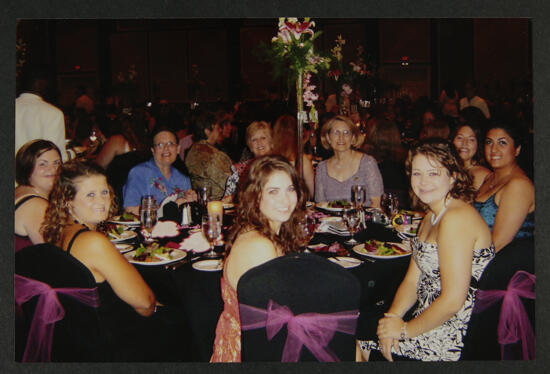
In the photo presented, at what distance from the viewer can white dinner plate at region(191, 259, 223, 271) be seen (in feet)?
7.11

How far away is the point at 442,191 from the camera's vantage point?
2066 mm

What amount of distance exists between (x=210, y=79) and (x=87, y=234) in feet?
28.7

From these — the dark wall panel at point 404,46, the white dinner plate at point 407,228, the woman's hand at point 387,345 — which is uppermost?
the dark wall panel at point 404,46

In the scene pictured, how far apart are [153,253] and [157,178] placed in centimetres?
166

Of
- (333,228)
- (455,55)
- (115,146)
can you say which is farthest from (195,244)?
(455,55)

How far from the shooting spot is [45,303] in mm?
2074

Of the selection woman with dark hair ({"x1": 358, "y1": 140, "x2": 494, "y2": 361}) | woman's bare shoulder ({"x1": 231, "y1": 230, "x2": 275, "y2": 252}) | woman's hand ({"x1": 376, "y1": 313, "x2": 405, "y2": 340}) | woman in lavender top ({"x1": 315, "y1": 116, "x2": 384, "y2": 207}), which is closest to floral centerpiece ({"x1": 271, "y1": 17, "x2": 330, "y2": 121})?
woman in lavender top ({"x1": 315, "y1": 116, "x2": 384, "y2": 207})

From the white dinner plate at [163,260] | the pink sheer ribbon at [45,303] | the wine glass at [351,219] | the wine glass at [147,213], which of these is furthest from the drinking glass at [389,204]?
the pink sheer ribbon at [45,303]

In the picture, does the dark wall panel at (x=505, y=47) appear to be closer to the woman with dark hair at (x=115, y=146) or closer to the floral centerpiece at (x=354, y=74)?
the floral centerpiece at (x=354, y=74)

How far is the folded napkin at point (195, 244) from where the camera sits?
2488 mm

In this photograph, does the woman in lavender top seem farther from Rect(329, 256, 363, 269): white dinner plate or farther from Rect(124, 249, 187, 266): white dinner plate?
Rect(124, 249, 187, 266): white dinner plate

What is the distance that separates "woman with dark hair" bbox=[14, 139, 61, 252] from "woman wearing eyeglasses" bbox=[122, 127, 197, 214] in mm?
1079

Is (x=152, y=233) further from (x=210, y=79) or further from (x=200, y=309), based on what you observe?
(x=210, y=79)

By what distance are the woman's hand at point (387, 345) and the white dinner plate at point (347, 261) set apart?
36cm
